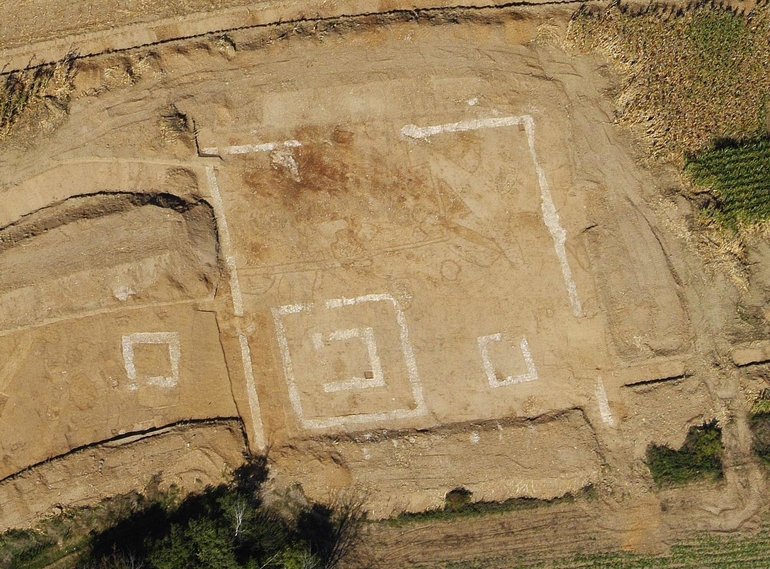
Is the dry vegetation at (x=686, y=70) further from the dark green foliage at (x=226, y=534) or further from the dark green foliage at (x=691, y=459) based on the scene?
the dark green foliage at (x=226, y=534)

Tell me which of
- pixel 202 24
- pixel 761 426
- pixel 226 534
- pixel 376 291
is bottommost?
pixel 761 426

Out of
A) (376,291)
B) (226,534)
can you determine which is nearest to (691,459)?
(376,291)

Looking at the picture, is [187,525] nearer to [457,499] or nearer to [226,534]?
[226,534]

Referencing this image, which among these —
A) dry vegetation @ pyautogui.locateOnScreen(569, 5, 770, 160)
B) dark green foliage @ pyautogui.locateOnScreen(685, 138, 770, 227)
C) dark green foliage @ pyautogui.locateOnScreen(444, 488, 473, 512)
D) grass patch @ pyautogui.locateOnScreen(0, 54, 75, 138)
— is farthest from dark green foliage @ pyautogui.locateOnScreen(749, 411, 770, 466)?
grass patch @ pyautogui.locateOnScreen(0, 54, 75, 138)

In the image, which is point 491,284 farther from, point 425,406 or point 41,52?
point 41,52

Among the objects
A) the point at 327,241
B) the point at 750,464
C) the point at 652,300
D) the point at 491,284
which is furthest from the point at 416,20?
the point at 750,464

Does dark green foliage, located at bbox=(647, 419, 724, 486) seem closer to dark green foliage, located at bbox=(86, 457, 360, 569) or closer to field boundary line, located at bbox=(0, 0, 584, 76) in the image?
dark green foliage, located at bbox=(86, 457, 360, 569)
